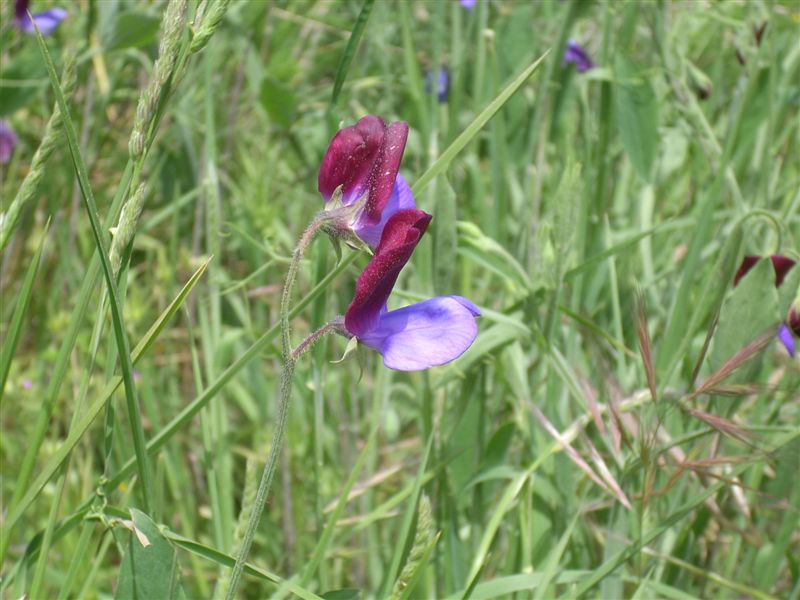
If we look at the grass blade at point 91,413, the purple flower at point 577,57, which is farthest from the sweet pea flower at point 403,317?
the purple flower at point 577,57

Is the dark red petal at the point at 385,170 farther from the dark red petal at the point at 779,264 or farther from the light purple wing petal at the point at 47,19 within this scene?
the light purple wing petal at the point at 47,19

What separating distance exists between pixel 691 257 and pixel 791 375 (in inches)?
22.7

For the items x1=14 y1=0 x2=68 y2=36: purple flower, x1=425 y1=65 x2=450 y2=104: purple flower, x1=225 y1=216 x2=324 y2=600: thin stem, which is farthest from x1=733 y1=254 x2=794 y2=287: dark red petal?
x1=14 y1=0 x2=68 y2=36: purple flower

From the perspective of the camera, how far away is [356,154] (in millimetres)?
906

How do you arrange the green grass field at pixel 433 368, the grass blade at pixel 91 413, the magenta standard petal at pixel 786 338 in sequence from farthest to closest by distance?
the magenta standard petal at pixel 786 338, the green grass field at pixel 433 368, the grass blade at pixel 91 413

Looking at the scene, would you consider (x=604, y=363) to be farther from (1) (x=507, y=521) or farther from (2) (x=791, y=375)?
(2) (x=791, y=375)

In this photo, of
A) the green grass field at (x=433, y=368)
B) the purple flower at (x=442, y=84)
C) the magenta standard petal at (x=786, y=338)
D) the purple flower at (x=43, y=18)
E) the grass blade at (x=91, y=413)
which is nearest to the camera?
the grass blade at (x=91, y=413)

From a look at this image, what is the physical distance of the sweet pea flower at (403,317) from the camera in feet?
2.73

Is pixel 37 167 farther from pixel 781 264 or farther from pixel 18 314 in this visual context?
pixel 781 264

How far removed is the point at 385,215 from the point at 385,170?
0.16ft

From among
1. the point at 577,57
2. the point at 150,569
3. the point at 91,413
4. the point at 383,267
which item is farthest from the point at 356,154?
the point at 577,57

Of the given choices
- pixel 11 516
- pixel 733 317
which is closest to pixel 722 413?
A: pixel 733 317

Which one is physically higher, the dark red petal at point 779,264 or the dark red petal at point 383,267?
the dark red petal at point 383,267

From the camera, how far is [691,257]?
1.52 metres
